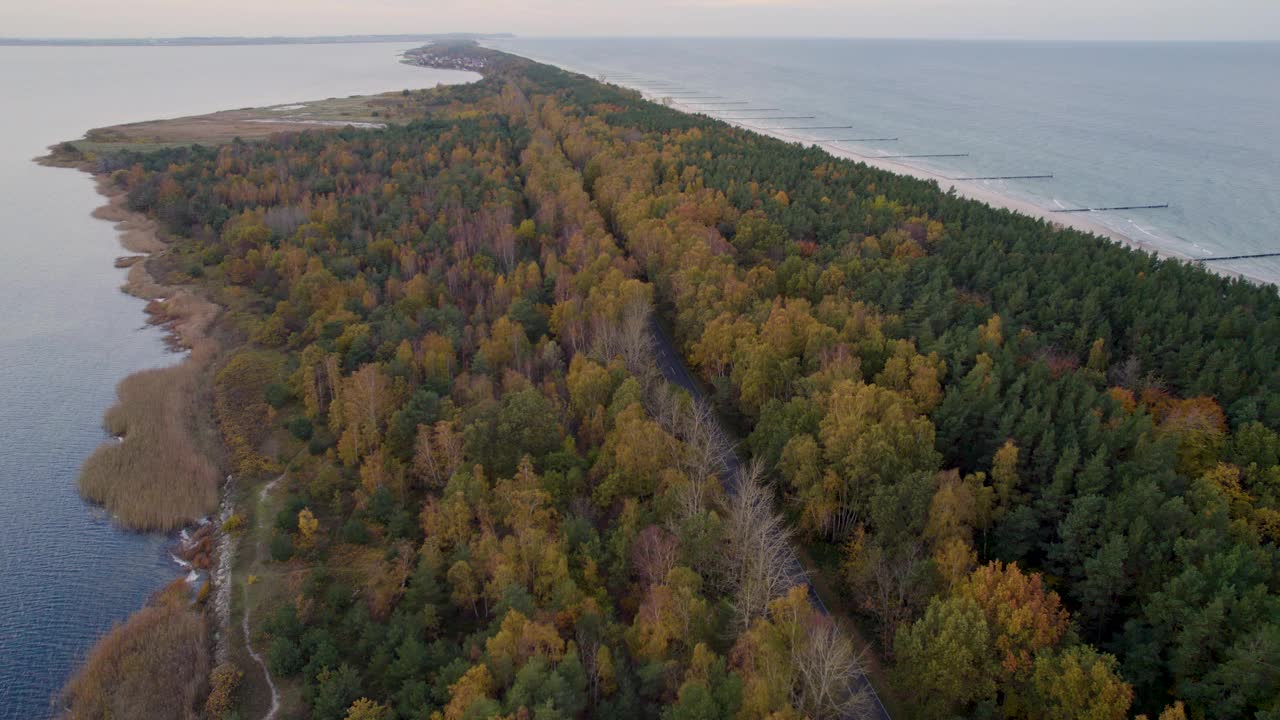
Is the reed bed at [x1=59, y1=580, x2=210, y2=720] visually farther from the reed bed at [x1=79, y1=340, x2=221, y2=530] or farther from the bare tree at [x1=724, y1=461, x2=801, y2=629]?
the bare tree at [x1=724, y1=461, x2=801, y2=629]

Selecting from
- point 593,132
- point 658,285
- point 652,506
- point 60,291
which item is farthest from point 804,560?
point 593,132

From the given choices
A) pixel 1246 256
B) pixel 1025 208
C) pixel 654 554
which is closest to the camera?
pixel 654 554

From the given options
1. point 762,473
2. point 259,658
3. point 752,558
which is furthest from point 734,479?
point 259,658

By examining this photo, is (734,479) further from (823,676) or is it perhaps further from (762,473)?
(823,676)

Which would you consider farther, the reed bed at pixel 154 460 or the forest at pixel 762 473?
the reed bed at pixel 154 460

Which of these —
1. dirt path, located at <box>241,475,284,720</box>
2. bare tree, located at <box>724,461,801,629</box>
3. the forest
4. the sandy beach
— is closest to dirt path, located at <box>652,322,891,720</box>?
the forest

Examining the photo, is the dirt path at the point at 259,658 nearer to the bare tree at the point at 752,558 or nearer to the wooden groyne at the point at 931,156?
the bare tree at the point at 752,558

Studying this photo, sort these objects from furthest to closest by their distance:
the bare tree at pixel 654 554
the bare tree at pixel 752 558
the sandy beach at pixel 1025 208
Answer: the sandy beach at pixel 1025 208
the bare tree at pixel 654 554
the bare tree at pixel 752 558

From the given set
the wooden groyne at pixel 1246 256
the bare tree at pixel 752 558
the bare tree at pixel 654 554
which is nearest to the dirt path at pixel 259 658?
the bare tree at pixel 654 554

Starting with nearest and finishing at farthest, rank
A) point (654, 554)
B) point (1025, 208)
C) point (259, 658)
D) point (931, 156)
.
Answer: point (654, 554), point (259, 658), point (1025, 208), point (931, 156)
